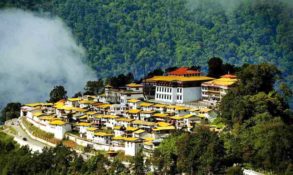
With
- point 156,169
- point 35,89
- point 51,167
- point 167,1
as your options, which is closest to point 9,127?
point 51,167

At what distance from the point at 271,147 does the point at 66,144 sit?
14.6 metres

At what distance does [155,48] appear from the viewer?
88.2m

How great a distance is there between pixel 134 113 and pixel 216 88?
574cm

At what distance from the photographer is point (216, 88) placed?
45.5 metres

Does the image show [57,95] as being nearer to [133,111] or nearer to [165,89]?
[165,89]

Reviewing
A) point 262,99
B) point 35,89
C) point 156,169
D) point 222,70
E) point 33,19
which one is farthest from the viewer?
point 33,19

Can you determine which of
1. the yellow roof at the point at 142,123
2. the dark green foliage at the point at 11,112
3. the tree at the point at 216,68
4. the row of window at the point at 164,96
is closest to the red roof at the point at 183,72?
the tree at the point at 216,68

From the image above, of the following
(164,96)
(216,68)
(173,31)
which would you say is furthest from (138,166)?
(173,31)

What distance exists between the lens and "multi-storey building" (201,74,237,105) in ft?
146

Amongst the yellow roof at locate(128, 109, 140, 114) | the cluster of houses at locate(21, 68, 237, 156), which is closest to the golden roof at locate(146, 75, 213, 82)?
the cluster of houses at locate(21, 68, 237, 156)

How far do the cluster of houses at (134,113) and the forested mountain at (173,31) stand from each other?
30453 millimetres

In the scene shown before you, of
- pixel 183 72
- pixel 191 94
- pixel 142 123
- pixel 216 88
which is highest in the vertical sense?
pixel 183 72

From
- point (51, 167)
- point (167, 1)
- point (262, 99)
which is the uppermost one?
point (167, 1)

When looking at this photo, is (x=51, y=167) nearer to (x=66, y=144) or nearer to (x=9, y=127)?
(x=66, y=144)
